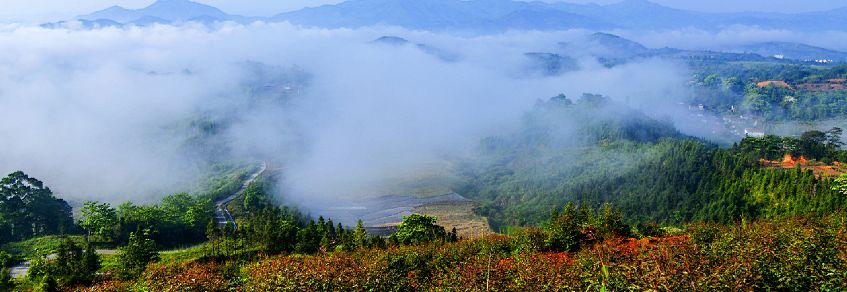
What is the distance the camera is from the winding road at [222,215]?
114ft

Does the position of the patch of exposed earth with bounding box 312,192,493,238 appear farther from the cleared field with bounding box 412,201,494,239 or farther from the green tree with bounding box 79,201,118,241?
the green tree with bounding box 79,201,118,241

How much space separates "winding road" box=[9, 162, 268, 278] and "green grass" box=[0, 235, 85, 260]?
1186 millimetres

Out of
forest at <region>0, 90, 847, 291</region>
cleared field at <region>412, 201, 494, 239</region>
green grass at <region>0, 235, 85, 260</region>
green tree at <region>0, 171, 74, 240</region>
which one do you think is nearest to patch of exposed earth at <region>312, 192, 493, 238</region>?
cleared field at <region>412, 201, 494, 239</region>

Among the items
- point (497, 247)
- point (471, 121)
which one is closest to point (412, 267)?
point (497, 247)

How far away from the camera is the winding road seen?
114ft

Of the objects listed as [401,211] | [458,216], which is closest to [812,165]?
[458,216]

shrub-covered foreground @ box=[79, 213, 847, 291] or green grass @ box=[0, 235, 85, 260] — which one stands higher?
shrub-covered foreground @ box=[79, 213, 847, 291]

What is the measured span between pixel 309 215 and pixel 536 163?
2768 cm

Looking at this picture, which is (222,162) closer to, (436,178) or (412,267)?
(436,178)

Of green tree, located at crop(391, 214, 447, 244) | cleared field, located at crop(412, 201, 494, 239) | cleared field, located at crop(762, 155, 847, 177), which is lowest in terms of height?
cleared field, located at crop(412, 201, 494, 239)

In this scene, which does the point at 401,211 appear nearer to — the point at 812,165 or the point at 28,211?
the point at 28,211

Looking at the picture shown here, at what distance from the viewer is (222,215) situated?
5272 cm

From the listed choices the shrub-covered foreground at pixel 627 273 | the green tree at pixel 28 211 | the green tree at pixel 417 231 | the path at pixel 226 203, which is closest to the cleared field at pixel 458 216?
the green tree at pixel 417 231

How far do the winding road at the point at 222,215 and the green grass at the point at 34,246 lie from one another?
119 centimetres
